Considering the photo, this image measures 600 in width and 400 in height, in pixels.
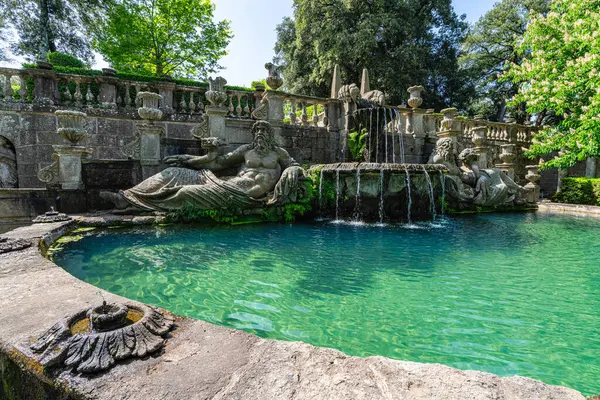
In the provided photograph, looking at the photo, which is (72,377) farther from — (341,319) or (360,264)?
(360,264)

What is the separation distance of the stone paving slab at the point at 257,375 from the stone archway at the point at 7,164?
1005 cm

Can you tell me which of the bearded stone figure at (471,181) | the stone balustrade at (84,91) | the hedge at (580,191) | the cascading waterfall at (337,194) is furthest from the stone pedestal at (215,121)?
the hedge at (580,191)

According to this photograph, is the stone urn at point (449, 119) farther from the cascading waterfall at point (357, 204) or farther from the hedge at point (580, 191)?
the cascading waterfall at point (357, 204)

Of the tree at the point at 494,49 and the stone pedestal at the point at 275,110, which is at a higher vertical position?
the tree at the point at 494,49

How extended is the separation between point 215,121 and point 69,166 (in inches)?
134

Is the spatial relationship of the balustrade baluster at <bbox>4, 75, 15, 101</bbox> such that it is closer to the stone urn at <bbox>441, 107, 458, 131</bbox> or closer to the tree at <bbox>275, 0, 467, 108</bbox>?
the stone urn at <bbox>441, 107, 458, 131</bbox>

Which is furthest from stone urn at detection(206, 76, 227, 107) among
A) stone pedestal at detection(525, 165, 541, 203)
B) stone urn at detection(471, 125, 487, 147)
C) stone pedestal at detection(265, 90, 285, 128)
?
stone pedestal at detection(525, 165, 541, 203)

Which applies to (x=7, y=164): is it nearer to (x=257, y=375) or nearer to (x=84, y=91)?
(x=84, y=91)

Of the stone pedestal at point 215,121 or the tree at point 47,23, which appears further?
the tree at point 47,23

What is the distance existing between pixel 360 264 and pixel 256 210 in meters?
3.51

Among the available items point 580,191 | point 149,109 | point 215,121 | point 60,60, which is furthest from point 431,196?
point 60,60

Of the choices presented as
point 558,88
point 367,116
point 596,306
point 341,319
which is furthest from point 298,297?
point 558,88

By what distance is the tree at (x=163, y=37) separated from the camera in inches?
646

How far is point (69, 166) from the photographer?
20.4 ft
